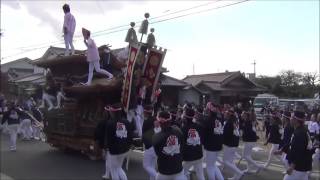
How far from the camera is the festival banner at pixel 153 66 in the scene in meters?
12.3

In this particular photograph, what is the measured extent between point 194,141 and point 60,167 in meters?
5.96

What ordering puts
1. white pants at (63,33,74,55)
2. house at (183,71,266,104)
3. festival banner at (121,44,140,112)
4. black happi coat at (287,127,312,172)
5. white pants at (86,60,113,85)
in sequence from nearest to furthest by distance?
black happi coat at (287,127,312,172) → festival banner at (121,44,140,112) → white pants at (86,60,113,85) → white pants at (63,33,74,55) → house at (183,71,266,104)

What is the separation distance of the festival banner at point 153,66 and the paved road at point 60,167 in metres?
2.59

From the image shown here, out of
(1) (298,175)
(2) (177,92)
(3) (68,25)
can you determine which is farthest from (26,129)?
(1) (298,175)

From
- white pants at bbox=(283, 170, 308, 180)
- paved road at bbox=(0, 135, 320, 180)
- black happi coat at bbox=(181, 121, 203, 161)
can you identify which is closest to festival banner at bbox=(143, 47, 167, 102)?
paved road at bbox=(0, 135, 320, 180)

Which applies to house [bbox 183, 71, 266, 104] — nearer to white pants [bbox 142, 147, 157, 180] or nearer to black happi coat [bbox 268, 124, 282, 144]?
black happi coat [bbox 268, 124, 282, 144]

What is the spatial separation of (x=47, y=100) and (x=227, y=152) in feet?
26.6

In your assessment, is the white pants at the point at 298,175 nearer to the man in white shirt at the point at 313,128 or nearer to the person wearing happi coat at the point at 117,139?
the person wearing happi coat at the point at 117,139

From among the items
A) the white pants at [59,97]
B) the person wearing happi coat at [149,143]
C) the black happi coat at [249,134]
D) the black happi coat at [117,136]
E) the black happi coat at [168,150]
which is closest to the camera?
the black happi coat at [168,150]

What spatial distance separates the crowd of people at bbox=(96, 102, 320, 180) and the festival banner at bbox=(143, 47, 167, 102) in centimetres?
241

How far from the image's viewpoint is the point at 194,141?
27.2 feet

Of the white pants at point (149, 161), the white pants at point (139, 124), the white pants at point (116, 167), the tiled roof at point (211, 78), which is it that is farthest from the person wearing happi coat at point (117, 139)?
the tiled roof at point (211, 78)

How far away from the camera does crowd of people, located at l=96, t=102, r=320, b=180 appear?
6.95 metres

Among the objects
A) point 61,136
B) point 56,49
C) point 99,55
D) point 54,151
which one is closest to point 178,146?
point 99,55
